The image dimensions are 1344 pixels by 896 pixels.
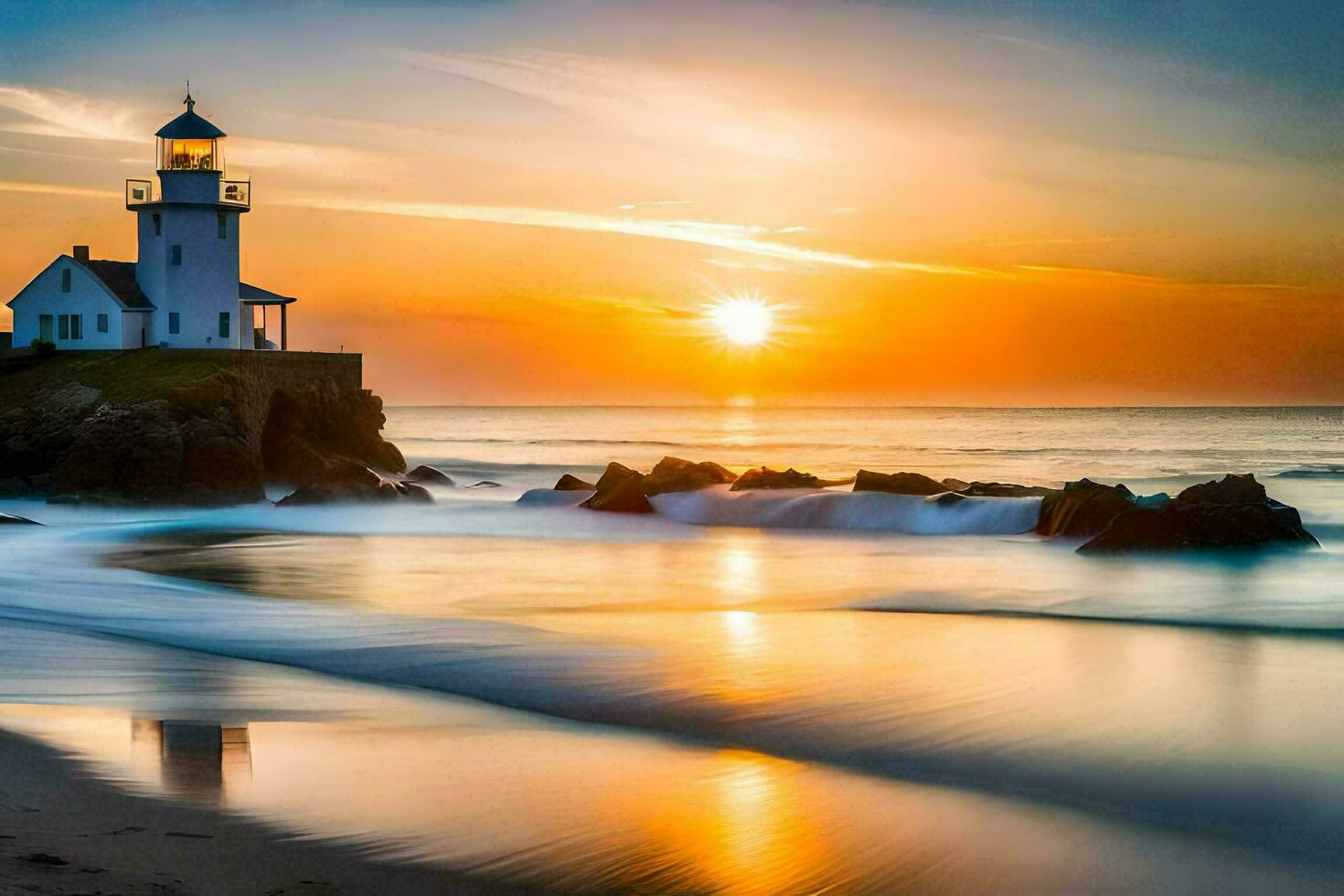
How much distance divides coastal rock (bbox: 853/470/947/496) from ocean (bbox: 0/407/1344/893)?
4814mm

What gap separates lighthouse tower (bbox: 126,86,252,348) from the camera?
114ft

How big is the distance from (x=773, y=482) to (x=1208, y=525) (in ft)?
34.8

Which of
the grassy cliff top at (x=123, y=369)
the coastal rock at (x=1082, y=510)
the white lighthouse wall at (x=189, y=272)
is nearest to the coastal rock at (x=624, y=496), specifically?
the coastal rock at (x=1082, y=510)

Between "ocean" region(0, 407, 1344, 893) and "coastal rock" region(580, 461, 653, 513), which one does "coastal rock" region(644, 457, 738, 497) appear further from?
"ocean" region(0, 407, 1344, 893)

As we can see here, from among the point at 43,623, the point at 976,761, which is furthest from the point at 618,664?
the point at 43,623

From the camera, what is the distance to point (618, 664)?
32.1 ft

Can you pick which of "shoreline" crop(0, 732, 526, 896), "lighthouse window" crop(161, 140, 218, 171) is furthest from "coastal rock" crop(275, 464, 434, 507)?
"shoreline" crop(0, 732, 526, 896)

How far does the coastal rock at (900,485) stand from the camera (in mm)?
24984

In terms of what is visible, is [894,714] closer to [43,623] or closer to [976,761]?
[976,761]

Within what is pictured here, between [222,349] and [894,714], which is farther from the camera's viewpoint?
[222,349]

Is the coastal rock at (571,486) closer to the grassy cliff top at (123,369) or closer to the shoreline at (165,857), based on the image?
the grassy cliff top at (123,369)

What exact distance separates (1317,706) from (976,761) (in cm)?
301

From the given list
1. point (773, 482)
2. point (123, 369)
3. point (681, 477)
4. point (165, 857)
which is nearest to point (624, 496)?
point (681, 477)

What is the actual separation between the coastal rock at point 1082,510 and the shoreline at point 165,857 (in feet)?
52.5
